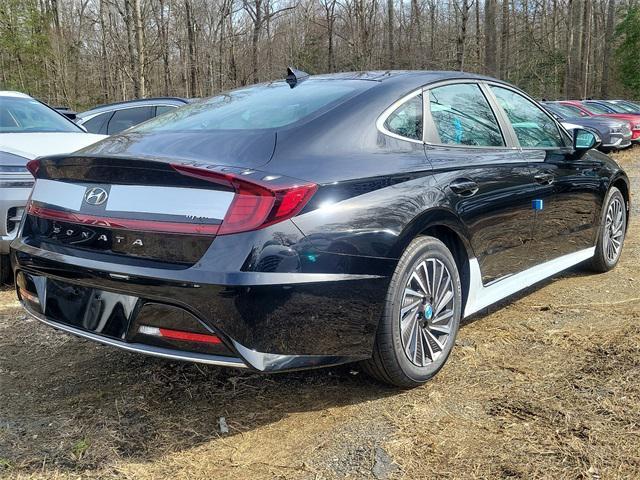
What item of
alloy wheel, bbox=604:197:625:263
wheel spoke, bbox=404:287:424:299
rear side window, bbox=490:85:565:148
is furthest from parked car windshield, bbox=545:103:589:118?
wheel spoke, bbox=404:287:424:299

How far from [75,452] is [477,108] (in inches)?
106

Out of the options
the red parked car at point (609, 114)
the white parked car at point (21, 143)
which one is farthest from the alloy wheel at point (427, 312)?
the red parked car at point (609, 114)

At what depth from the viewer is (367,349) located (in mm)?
2500

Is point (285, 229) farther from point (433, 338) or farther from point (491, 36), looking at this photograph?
point (491, 36)

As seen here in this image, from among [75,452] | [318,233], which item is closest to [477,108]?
[318,233]

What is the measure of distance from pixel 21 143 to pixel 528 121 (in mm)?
3908

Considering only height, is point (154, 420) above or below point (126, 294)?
below

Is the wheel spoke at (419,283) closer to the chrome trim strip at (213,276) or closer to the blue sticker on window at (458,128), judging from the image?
the chrome trim strip at (213,276)

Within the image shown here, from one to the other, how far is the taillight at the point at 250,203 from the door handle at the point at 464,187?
106 centimetres

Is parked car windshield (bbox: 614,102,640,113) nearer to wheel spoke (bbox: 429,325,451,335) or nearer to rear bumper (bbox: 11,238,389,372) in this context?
wheel spoke (bbox: 429,325,451,335)

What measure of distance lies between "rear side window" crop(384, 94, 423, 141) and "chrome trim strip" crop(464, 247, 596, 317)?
2.40ft

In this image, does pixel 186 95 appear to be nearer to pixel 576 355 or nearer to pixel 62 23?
pixel 62 23

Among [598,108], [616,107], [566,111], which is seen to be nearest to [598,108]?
[598,108]

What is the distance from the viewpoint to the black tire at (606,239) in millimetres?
4630
